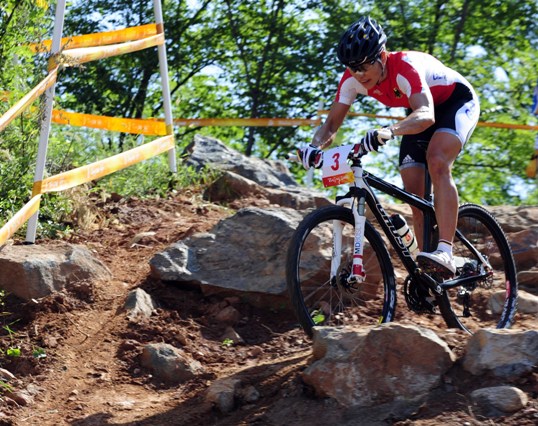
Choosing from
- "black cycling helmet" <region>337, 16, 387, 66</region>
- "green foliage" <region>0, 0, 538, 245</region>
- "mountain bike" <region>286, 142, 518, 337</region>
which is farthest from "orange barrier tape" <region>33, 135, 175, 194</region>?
"green foliage" <region>0, 0, 538, 245</region>

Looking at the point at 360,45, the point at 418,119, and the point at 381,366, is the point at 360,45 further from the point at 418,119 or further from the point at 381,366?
the point at 381,366

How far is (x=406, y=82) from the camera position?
18.3ft

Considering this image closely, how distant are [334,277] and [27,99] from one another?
7.60 feet

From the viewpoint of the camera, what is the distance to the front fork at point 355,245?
5.39m

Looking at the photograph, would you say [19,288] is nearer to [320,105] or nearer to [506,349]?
[506,349]

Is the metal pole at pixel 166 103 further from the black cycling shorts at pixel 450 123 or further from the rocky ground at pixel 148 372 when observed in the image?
the black cycling shorts at pixel 450 123

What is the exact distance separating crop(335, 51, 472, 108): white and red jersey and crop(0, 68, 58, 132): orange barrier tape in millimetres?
1980

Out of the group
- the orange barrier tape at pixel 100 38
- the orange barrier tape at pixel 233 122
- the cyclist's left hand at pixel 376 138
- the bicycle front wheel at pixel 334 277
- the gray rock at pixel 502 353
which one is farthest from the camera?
the orange barrier tape at pixel 233 122

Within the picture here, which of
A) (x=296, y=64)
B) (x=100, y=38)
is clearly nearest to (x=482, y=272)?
(x=100, y=38)

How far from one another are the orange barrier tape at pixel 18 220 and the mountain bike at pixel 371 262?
→ 1785 millimetres

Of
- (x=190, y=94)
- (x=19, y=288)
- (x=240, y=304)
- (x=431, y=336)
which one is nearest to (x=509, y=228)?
(x=240, y=304)

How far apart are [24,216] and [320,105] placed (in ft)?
23.9

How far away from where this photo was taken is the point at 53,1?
7.55 meters

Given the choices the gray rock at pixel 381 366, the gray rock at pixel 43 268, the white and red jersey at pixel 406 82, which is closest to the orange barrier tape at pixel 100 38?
the gray rock at pixel 43 268
